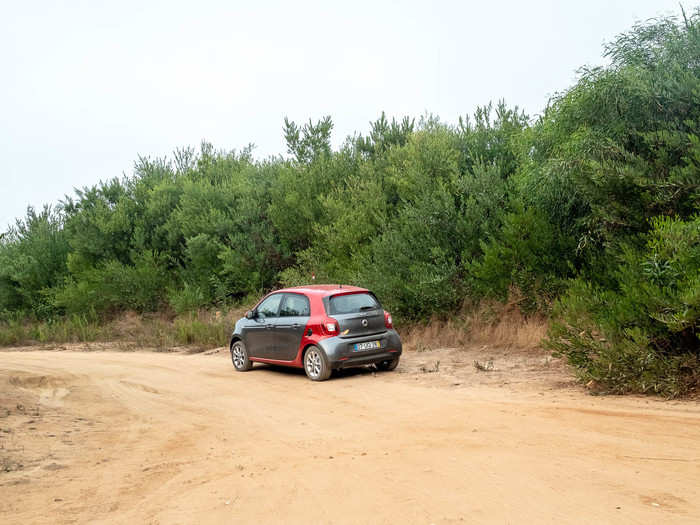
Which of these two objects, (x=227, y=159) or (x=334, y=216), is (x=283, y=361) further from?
(x=227, y=159)

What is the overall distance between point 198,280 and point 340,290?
21.0 m

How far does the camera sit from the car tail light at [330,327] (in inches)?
527

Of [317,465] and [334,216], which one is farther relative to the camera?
[334,216]

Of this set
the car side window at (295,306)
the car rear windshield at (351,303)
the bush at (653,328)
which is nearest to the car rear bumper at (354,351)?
the car rear windshield at (351,303)

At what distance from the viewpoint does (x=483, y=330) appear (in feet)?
59.4

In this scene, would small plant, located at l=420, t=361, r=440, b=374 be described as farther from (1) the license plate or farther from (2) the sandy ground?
(1) the license plate

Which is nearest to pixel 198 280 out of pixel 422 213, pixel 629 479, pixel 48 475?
pixel 422 213

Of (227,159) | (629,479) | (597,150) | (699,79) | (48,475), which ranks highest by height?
(227,159)

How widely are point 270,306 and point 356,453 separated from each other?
7926mm

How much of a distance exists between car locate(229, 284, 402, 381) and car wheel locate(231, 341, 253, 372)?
594mm

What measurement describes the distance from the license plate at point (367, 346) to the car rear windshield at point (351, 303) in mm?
657

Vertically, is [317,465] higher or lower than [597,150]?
lower

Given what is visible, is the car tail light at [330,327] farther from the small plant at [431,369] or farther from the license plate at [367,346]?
the small plant at [431,369]

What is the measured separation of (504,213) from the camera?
63.6ft
